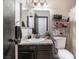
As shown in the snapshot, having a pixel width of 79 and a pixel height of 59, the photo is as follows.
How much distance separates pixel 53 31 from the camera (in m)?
4.21

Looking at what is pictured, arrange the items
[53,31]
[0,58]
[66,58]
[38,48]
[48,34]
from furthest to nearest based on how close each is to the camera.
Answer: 1. [53,31]
2. [48,34]
3. [66,58]
4. [38,48]
5. [0,58]

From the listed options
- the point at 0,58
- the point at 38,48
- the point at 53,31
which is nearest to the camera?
the point at 0,58

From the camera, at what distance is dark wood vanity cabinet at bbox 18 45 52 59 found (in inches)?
124

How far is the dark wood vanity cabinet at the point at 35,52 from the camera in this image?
3145mm

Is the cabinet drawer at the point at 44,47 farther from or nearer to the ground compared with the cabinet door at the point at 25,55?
farther from the ground

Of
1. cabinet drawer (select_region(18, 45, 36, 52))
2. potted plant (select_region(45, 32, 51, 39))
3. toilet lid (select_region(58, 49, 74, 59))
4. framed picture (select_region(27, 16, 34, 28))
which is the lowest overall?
toilet lid (select_region(58, 49, 74, 59))

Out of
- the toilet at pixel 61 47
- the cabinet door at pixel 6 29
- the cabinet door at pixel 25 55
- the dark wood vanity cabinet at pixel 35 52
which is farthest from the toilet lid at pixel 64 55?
the cabinet door at pixel 6 29

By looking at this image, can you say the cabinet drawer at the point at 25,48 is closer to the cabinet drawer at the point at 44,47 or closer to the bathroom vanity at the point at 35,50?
the bathroom vanity at the point at 35,50

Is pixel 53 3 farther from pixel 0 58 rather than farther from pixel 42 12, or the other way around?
pixel 0 58

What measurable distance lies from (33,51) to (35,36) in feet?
2.69

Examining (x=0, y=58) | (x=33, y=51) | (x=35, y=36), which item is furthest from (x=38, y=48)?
(x=0, y=58)

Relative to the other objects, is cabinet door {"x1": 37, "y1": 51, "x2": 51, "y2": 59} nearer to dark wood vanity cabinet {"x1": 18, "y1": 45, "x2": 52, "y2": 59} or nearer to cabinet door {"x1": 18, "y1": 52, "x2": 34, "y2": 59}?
dark wood vanity cabinet {"x1": 18, "y1": 45, "x2": 52, "y2": 59}

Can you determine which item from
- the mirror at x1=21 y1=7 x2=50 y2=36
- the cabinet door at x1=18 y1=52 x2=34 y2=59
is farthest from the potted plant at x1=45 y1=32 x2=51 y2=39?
the cabinet door at x1=18 y1=52 x2=34 y2=59

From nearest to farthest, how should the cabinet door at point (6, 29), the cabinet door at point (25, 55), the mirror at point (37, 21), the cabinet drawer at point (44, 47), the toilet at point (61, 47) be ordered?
the cabinet door at point (6, 29) < the cabinet drawer at point (44, 47) < the cabinet door at point (25, 55) < the toilet at point (61, 47) < the mirror at point (37, 21)
